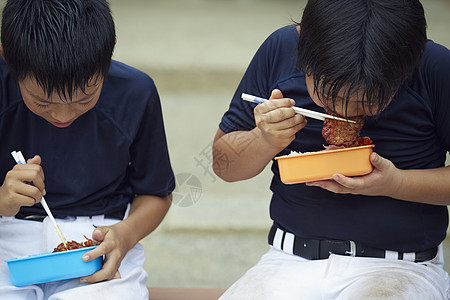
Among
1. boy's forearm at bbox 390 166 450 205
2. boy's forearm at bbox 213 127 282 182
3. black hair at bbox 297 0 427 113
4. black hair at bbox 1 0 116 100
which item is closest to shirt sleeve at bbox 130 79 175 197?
boy's forearm at bbox 213 127 282 182

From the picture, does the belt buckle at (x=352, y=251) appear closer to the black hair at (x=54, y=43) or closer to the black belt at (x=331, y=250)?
the black belt at (x=331, y=250)

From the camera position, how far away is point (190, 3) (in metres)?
3.74

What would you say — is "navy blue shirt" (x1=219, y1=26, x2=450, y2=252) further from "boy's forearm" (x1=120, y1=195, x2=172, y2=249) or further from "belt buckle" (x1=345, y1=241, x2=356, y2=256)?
"boy's forearm" (x1=120, y1=195, x2=172, y2=249)

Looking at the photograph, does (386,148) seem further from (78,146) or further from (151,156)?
(78,146)

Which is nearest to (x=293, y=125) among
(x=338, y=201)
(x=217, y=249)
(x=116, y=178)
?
(x=338, y=201)

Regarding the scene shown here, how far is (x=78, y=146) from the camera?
1.81 meters

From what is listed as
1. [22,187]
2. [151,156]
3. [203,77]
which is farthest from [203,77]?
[22,187]

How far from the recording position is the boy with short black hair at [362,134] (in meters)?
1.41

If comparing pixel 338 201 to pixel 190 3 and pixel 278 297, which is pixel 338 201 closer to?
pixel 278 297

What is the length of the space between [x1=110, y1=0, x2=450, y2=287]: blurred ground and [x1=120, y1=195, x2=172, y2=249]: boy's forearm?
1.42 meters

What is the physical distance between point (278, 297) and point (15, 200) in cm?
75

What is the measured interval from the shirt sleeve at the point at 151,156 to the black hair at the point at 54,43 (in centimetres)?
32

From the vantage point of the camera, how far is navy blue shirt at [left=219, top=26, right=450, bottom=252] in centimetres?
166

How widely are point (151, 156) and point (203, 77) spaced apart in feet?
6.39
